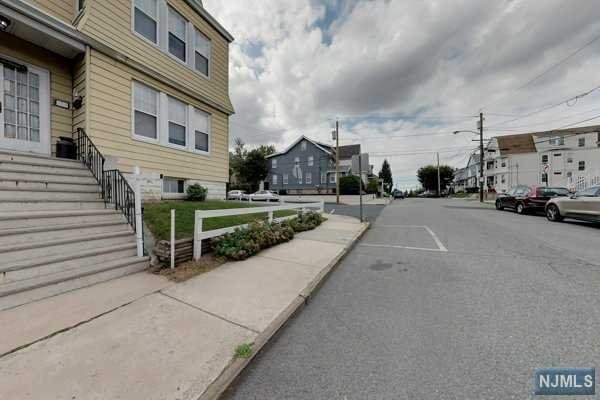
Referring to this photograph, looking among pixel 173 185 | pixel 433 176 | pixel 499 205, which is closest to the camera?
pixel 173 185

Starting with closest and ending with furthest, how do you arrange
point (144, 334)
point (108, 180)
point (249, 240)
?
1. point (144, 334)
2. point (249, 240)
3. point (108, 180)

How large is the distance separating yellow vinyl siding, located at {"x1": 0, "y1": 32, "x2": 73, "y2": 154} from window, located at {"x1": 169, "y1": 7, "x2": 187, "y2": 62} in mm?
2859

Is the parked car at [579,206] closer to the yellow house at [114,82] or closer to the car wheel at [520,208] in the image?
the car wheel at [520,208]

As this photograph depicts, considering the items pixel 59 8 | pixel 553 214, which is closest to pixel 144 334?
pixel 59 8

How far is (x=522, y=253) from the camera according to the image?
5.27m

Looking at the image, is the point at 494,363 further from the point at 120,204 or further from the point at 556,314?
the point at 120,204

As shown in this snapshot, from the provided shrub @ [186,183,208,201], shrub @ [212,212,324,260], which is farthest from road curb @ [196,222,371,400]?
shrub @ [186,183,208,201]

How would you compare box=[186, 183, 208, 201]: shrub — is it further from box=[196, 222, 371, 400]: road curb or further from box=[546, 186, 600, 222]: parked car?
box=[546, 186, 600, 222]: parked car

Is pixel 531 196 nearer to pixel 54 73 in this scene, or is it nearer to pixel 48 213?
pixel 48 213

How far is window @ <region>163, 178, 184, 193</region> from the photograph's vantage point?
789 cm

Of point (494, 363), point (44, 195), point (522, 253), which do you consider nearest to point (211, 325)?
point (494, 363)

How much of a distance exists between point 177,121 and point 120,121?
→ 1.82 metres

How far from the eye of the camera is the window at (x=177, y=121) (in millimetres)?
7801

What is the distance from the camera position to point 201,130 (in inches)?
355
